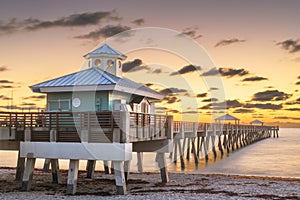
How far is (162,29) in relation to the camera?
92.5 feet

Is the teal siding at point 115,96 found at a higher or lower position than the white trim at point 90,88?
lower

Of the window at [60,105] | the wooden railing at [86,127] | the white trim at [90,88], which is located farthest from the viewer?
the window at [60,105]

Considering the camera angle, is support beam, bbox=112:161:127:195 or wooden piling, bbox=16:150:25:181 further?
wooden piling, bbox=16:150:25:181

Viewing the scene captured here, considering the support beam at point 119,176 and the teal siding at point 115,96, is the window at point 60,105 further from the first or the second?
the support beam at point 119,176

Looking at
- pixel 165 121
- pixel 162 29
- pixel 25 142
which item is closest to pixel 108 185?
pixel 165 121

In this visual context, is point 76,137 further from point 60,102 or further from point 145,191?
point 60,102

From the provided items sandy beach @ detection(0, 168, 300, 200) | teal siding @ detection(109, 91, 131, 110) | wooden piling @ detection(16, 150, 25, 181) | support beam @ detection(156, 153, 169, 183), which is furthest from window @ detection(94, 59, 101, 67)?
wooden piling @ detection(16, 150, 25, 181)

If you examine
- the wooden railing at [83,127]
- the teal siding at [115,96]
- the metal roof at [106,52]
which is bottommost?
the wooden railing at [83,127]

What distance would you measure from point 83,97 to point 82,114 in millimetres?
4546

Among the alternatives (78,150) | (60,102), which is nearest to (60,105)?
(60,102)

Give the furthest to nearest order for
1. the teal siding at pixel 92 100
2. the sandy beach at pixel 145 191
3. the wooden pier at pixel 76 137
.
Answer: the teal siding at pixel 92 100, the sandy beach at pixel 145 191, the wooden pier at pixel 76 137

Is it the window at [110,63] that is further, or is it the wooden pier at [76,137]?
the window at [110,63]

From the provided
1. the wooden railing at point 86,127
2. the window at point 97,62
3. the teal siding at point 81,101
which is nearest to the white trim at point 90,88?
the teal siding at point 81,101

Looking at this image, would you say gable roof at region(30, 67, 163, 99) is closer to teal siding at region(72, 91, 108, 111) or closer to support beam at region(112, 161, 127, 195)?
teal siding at region(72, 91, 108, 111)
